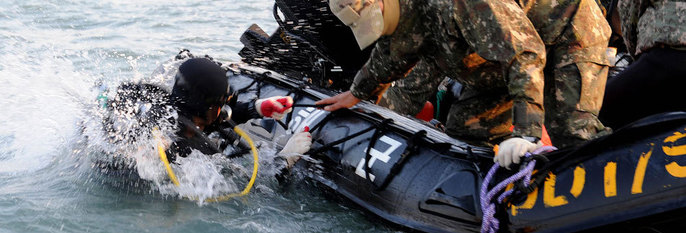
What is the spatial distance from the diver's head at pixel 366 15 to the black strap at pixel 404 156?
65 cm

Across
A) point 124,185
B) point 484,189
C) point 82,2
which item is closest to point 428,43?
point 484,189

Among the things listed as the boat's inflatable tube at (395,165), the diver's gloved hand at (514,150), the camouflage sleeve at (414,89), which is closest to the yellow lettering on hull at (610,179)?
the diver's gloved hand at (514,150)

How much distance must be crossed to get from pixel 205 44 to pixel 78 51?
2080mm

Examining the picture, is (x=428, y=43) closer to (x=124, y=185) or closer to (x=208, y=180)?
(x=208, y=180)

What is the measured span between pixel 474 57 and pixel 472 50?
100 millimetres

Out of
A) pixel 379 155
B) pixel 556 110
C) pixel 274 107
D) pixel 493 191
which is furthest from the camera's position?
pixel 274 107

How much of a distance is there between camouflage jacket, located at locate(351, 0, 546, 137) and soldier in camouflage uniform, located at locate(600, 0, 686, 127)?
0.53 meters

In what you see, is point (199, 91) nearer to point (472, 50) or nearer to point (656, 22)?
point (472, 50)

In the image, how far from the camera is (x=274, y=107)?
171 inches

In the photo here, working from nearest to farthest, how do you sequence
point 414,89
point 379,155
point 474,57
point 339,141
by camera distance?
point 474,57 → point 379,155 → point 339,141 → point 414,89

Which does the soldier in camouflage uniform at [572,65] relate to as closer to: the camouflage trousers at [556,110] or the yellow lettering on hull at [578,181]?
the camouflage trousers at [556,110]

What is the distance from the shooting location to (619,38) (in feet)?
19.9

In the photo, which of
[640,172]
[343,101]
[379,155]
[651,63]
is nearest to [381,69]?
[343,101]

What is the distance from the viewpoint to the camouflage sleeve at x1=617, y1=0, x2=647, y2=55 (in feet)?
10.6
